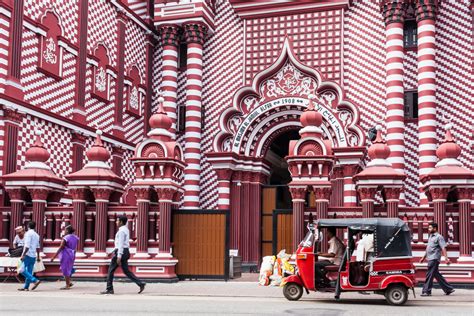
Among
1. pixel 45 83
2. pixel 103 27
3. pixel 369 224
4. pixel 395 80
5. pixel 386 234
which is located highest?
pixel 103 27

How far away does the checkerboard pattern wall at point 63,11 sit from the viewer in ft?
79.6

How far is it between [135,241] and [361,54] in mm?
13863

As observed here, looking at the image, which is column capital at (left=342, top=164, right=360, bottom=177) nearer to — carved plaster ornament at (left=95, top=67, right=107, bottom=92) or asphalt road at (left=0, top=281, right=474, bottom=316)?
asphalt road at (left=0, top=281, right=474, bottom=316)

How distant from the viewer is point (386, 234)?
52.6 feet

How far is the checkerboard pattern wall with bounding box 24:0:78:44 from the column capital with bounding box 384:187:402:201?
13.9m

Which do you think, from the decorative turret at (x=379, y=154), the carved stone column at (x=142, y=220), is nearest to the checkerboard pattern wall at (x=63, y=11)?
the carved stone column at (x=142, y=220)

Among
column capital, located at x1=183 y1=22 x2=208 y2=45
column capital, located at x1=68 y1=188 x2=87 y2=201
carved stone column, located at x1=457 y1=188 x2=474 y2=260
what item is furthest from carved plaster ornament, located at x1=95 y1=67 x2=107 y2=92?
carved stone column, located at x1=457 y1=188 x2=474 y2=260

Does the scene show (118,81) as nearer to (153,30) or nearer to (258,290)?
(153,30)

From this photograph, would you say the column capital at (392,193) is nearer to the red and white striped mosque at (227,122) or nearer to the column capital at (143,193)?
the red and white striped mosque at (227,122)

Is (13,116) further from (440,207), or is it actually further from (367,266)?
(440,207)

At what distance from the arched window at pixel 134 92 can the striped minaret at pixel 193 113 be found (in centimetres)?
246

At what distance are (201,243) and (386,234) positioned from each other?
721cm

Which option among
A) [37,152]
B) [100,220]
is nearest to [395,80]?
[100,220]

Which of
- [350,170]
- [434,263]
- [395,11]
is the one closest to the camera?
[434,263]
